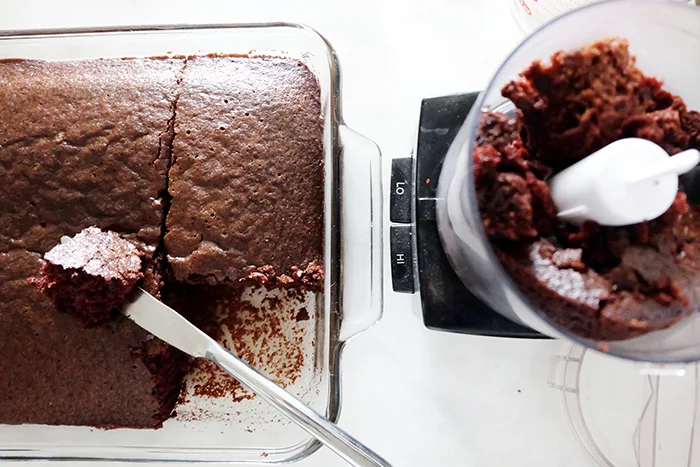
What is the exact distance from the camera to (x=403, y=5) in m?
1.64

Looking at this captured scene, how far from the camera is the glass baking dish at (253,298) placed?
1362 millimetres

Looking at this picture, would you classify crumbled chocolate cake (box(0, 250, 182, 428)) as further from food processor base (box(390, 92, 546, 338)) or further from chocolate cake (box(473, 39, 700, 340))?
chocolate cake (box(473, 39, 700, 340))

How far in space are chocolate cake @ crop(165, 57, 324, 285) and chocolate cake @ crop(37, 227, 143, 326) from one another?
107 mm

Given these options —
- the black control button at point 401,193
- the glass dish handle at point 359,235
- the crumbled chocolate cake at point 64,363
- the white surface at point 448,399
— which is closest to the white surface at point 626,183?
the black control button at point 401,193

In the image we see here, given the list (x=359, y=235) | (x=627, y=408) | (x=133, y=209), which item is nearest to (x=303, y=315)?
(x=359, y=235)

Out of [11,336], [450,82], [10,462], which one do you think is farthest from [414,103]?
[10,462]

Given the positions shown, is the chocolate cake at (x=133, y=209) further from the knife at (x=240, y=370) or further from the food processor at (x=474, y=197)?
the food processor at (x=474, y=197)

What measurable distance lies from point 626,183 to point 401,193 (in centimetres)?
56

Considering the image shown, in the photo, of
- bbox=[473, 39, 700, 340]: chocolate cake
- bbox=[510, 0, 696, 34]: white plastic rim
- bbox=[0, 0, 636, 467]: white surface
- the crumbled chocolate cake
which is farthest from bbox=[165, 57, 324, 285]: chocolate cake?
bbox=[510, 0, 696, 34]: white plastic rim

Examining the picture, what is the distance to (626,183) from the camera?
808 millimetres

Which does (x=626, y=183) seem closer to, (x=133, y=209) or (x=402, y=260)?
(x=402, y=260)

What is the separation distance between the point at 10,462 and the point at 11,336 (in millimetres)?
333

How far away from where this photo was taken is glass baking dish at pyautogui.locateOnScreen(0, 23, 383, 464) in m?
1.36

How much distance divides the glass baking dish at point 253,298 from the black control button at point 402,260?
97 millimetres
